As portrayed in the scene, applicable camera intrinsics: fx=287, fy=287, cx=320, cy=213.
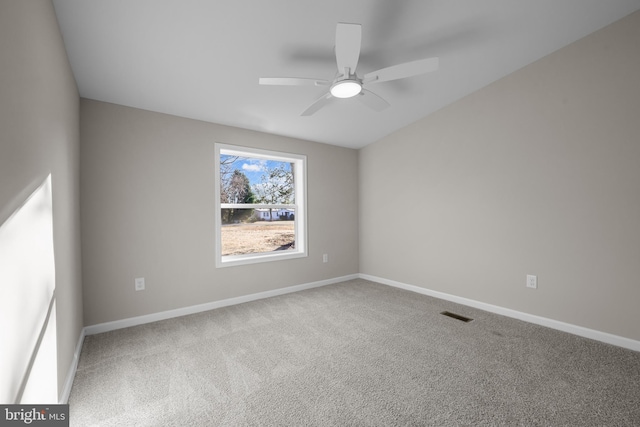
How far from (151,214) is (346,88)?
2296 millimetres

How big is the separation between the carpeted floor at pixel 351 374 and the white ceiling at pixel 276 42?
88.7 inches

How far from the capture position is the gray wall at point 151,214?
2672 mm

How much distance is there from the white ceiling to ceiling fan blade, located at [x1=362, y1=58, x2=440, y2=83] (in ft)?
1.39

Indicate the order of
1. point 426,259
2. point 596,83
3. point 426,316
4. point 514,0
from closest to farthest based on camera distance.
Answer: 1. point 514,0
2. point 596,83
3. point 426,316
4. point 426,259

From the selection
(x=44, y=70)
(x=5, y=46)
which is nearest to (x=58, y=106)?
(x=44, y=70)

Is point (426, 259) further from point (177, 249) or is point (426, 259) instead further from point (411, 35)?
point (177, 249)

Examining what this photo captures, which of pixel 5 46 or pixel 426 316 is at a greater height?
pixel 5 46

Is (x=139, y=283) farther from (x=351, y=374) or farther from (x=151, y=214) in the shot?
(x=351, y=374)

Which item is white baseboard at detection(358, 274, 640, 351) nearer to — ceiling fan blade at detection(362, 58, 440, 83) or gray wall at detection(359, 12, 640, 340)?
gray wall at detection(359, 12, 640, 340)

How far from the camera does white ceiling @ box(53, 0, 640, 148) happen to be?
74.2 inches

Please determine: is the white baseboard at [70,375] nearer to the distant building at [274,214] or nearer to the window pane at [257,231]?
the window pane at [257,231]

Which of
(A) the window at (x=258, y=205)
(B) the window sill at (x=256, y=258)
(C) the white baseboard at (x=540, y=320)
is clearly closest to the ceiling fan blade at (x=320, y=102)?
(A) the window at (x=258, y=205)

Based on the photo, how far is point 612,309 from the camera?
239cm

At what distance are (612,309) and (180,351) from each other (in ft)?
11.8
